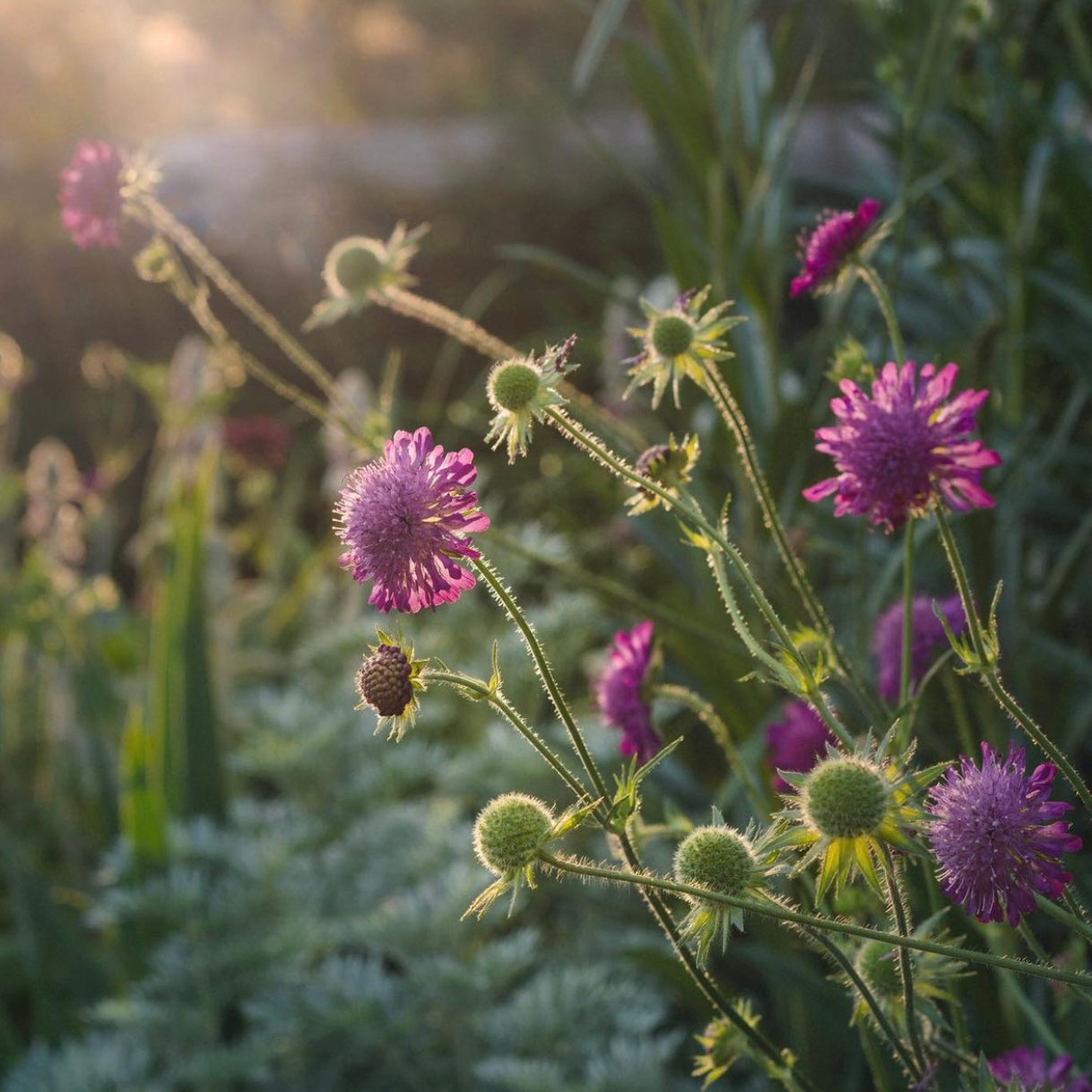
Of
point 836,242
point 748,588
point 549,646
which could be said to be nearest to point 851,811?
point 748,588

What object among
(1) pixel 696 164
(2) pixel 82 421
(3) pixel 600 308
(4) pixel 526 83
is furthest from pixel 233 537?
(4) pixel 526 83

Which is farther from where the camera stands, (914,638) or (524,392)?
(914,638)

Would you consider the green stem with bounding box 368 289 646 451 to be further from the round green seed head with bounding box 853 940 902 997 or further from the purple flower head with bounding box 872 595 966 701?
the round green seed head with bounding box 853 940 902 997

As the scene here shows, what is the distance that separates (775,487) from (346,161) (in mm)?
3527

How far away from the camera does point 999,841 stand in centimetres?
46

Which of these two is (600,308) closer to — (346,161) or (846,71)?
(846,71)

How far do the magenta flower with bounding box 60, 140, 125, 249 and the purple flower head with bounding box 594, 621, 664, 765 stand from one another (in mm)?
441

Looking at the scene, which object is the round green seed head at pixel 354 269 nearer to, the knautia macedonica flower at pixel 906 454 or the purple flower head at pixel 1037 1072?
the knautia macedonica flower at pixel 906 454

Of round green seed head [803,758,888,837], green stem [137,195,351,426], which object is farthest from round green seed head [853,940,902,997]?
green stem [137,195,351,426]

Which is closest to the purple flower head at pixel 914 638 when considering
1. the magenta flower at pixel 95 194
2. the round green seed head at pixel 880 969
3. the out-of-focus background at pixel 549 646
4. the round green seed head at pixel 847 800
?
the out-of-focus background at pixel 549 646

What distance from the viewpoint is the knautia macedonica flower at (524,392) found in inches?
20.4

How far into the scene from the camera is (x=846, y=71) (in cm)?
358

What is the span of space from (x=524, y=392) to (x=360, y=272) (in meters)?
0.34

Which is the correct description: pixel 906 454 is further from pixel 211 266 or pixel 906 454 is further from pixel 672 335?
pixel 211 266
